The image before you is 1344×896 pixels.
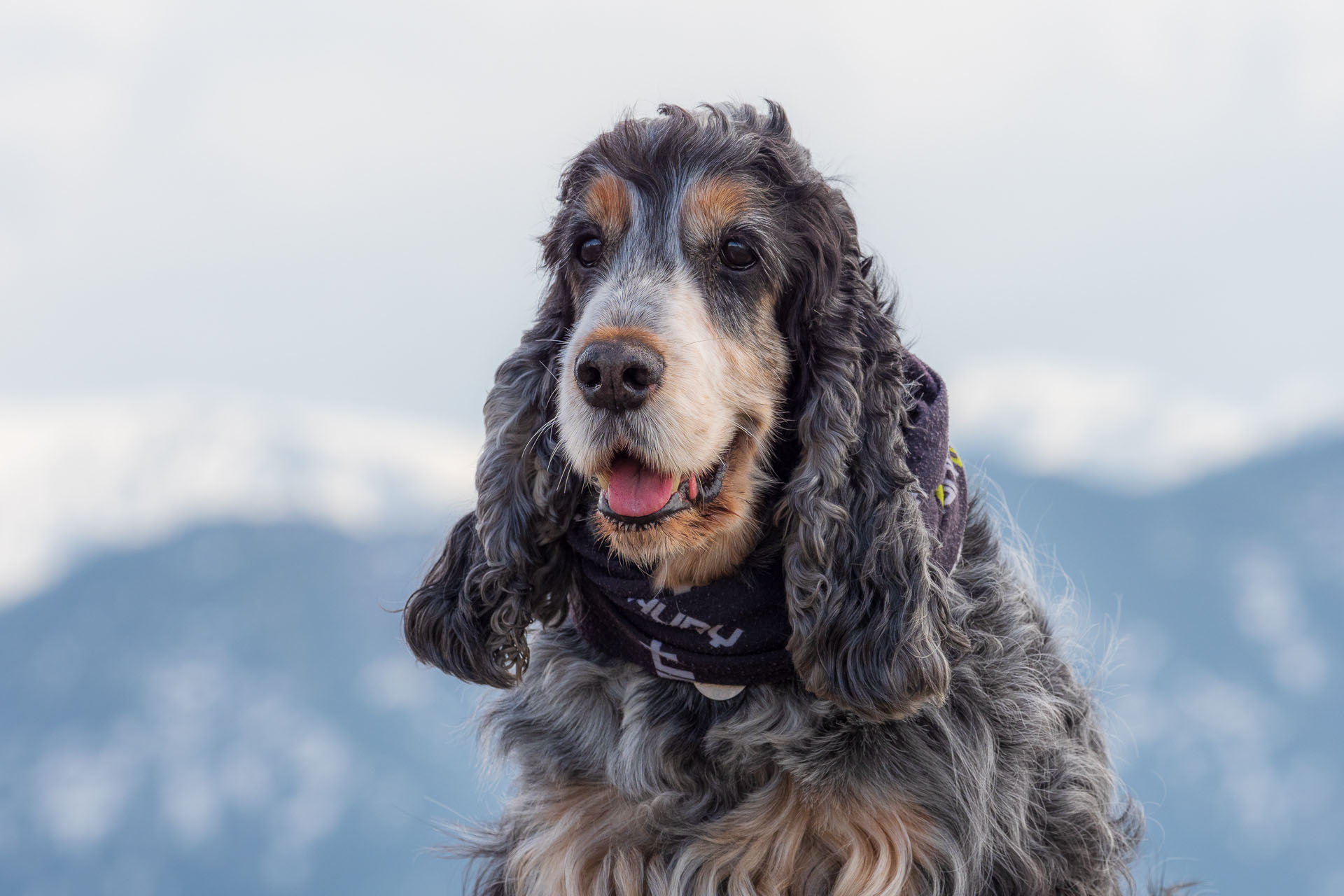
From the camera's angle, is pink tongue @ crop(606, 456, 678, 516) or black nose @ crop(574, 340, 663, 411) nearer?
black nose @ crop(574, 340, 663, 411)

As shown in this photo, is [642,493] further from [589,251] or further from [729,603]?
[589,251]

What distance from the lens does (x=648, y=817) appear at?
3.84m

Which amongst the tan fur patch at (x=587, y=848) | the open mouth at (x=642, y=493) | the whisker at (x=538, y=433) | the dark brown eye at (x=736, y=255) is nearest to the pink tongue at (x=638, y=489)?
the open mouth at (x=642, y=493)

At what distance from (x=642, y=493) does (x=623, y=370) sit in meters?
0.34

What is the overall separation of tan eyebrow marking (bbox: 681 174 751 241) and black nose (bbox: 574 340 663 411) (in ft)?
1.64

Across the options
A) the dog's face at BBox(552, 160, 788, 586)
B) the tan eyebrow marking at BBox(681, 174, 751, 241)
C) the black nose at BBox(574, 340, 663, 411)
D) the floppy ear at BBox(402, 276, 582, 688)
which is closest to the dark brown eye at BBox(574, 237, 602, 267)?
the dog's face at BBox(552, 160, 788, 586)

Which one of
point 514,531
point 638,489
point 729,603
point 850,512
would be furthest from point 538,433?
point 850,512

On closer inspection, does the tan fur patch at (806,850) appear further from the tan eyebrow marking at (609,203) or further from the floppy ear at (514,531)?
the tan eyebrow marking at (609,203)

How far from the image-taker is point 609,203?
3701 millimetres

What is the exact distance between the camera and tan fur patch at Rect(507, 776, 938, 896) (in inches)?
145

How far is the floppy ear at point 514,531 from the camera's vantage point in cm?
392

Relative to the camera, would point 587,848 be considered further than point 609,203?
Yes

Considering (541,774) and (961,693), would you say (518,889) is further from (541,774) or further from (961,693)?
(961,693)

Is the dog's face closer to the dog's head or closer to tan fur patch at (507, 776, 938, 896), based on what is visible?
the dog's head
